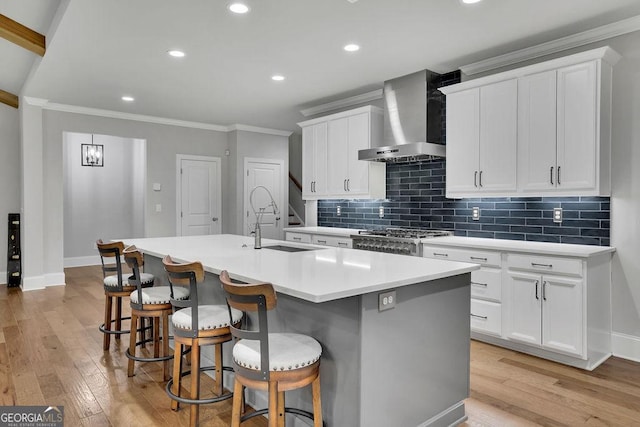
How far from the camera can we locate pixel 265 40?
3695 millimetres

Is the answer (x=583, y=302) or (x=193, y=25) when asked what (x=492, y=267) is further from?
(x=193, y=25)

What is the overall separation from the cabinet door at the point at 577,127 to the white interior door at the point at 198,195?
587cm

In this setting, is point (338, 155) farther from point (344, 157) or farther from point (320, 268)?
point (320, 268)

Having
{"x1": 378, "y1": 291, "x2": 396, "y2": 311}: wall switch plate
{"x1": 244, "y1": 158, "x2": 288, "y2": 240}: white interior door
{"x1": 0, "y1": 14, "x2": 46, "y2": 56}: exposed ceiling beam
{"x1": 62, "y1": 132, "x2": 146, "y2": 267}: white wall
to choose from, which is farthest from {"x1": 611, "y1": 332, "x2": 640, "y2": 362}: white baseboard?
{"x1": 62, "y1": 132, "x2": 146, "y2": 267}: white wall

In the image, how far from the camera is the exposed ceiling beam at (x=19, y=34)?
12.8ft

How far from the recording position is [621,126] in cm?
345

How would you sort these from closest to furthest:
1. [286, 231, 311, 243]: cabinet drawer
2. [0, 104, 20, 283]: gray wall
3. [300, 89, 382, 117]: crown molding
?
1. [300, 89, 382, 117]: crown molding
2. [286, 231, 311, 243]: cabinet drawer
3. [0, 104, 20, 283]: gray wall

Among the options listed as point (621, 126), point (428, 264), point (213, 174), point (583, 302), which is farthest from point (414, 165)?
point (213, 174)

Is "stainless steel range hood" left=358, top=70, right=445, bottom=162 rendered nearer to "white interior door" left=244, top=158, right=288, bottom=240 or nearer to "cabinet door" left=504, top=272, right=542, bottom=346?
"cabinet door" left=504, top=272, right=542, bottom=346

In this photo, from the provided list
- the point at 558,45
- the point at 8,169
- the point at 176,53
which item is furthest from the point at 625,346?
the point at 8,169

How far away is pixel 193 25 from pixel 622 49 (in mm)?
3564

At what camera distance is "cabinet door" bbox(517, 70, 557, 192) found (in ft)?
11.6

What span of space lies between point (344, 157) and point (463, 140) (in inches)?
69.0

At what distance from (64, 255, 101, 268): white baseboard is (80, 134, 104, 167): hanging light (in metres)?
1.84
